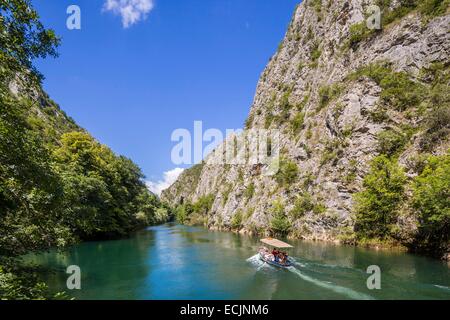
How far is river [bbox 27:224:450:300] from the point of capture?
940 inches

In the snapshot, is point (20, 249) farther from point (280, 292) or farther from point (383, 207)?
point (383, 207)

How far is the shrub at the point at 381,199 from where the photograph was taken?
1670 inches

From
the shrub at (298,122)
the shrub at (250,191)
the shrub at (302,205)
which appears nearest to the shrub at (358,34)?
the shrub at (298,122)

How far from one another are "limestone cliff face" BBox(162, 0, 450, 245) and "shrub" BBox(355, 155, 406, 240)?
2148 millimetres

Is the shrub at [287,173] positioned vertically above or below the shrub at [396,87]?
below

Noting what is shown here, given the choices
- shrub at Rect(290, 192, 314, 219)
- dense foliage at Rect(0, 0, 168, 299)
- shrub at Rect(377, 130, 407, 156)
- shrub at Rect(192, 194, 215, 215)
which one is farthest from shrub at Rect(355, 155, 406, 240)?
shrub at Rect(192, 194, 215, 215)

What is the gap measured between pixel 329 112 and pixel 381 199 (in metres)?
27.0

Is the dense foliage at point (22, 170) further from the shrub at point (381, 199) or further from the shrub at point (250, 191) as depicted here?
the shrub at point (250, 191)

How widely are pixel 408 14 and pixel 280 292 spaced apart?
62.7 m

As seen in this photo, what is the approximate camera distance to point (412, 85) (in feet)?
175

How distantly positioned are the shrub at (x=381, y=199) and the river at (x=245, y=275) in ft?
14.7

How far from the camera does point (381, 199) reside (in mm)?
43031

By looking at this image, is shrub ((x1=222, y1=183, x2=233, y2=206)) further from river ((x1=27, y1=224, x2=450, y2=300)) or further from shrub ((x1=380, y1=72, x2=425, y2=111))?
river ((x1=27, y1=224, x2=450, y2=300))
